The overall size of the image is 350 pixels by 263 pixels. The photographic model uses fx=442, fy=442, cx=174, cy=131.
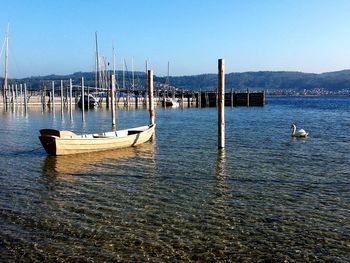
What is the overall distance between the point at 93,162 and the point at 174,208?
30.6 ft

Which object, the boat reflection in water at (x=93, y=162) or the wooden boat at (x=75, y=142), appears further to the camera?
the wooden boat at (x=75, y=142)

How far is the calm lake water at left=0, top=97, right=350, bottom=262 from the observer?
380 inches

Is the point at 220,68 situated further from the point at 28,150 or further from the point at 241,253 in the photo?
the point at 241,253

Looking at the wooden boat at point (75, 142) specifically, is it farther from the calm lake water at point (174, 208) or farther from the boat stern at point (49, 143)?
the calm lake water at point (174, 208)

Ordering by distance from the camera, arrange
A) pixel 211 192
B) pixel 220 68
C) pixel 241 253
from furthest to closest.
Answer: pixel 220 68
pixel 211 192
pixel 241 253

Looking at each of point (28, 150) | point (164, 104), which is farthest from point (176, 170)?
point (164, 104)

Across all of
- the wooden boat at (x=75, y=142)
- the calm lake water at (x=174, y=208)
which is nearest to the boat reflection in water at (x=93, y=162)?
the calm lake water at (x=174, y=208)

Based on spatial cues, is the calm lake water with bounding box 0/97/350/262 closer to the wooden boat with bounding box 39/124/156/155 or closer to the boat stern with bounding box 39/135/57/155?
the boat stern with bounding box 39/135/57/155

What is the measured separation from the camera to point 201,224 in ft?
37.6

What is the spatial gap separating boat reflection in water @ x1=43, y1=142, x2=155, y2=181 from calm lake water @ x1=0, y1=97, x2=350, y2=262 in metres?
0.05

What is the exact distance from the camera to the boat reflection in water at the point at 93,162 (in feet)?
61.1

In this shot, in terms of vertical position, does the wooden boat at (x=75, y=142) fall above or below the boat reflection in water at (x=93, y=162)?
above

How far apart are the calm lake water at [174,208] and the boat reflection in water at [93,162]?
47mm

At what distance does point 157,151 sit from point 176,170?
6455mm
